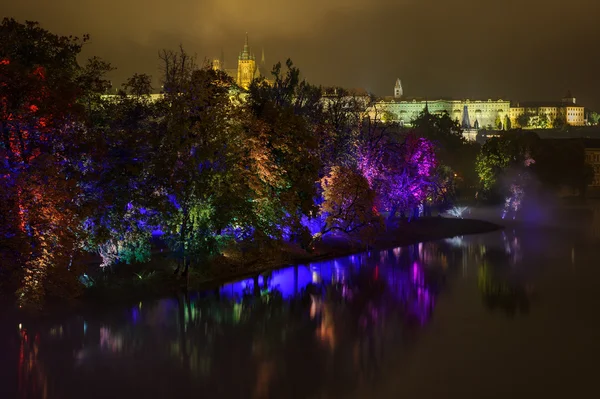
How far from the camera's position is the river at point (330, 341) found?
20.1m

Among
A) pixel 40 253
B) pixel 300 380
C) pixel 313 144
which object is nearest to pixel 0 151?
pixel 40 253

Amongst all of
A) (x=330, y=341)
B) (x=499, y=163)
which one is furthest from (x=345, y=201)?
(x=499, y=163)

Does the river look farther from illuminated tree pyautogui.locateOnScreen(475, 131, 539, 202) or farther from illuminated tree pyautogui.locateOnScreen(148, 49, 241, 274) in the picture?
illuminated tree pyautogui.locateOnScreen(475, 131, 539, 202)

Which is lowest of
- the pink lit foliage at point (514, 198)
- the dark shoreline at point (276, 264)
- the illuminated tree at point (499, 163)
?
the dark shoreline at point (276, 264)

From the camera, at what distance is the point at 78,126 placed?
93.0 ft

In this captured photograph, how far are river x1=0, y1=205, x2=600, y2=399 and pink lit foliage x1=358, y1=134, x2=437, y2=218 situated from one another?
14.3 meters

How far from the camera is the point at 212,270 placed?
34750 mm

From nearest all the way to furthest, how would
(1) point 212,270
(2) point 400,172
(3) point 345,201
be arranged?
(1) point 212,270 → (3) point 345,201 → (2) point 400,172

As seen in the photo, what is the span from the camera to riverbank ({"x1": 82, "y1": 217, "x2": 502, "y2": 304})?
29.7 m

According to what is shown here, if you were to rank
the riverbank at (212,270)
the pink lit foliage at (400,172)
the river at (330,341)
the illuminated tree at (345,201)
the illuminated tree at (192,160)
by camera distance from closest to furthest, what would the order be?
the river at (330,341)
the riverbank at (212,270)
the illuminated tree at (192,160)
the illuminated tree at (345,201)
the pink lit foliage at (400,172)

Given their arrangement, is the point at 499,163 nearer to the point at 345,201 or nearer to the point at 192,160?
the point at 345,201

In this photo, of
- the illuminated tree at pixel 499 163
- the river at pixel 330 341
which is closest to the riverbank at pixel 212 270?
the river at pixel 330 341

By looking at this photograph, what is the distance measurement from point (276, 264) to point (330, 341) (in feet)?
48.6

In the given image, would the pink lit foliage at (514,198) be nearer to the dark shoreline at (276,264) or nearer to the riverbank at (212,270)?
the dark shoreline at (276,264)
